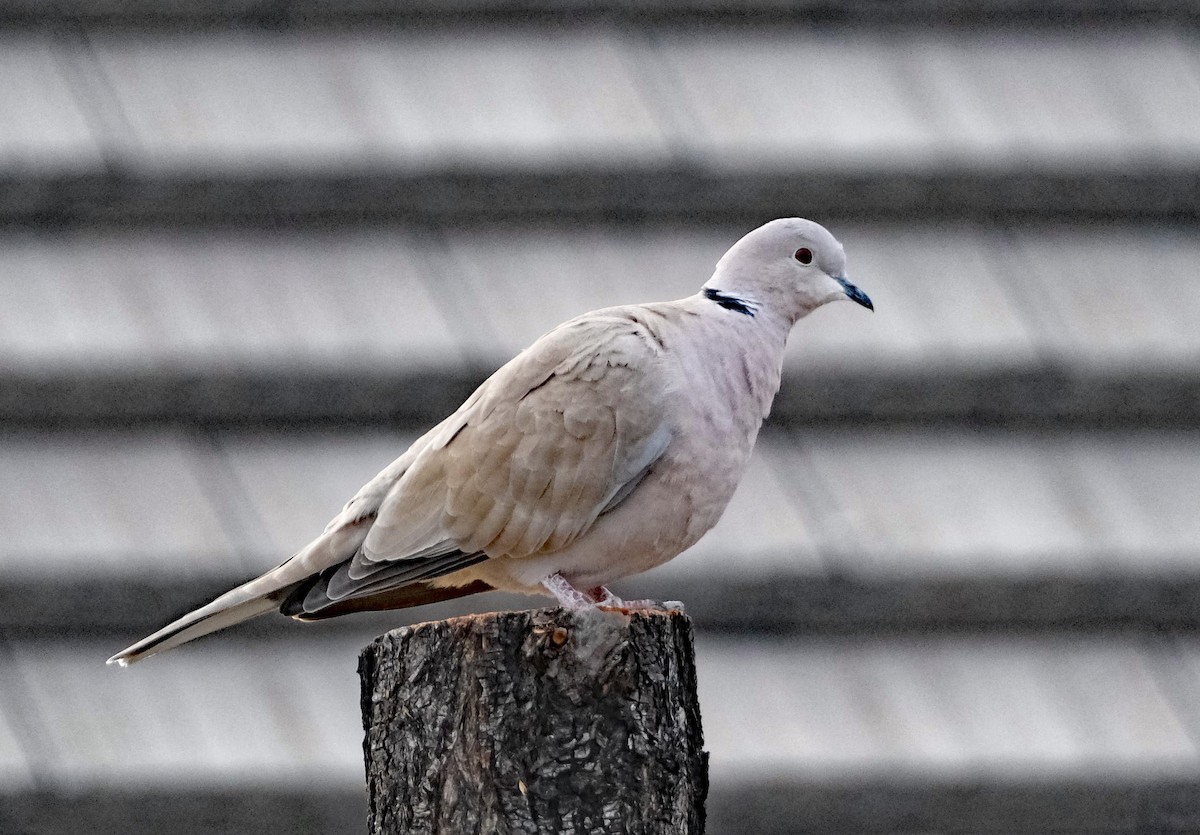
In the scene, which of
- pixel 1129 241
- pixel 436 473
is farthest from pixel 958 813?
pixel 436 473

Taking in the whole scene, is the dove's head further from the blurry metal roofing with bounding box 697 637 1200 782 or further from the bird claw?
the blurry metal roofing with bounding box 697 637 1200 782

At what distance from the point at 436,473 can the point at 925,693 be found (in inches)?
119

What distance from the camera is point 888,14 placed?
653 cm

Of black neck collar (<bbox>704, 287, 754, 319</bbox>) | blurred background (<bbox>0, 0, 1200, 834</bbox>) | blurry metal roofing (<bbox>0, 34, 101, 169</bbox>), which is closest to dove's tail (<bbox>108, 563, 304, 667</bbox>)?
black neck collar (<bbox>704, 287, 754, 319</bbox>)

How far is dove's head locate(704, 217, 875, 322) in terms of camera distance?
12.9 ft

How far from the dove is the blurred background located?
7.33 ft

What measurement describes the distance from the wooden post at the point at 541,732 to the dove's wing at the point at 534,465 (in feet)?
1.48

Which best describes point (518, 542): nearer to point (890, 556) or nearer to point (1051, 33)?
point (890, 556)

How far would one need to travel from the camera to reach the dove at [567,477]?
357 cm

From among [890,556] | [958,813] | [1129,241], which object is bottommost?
[958,813]

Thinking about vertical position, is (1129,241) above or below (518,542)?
above

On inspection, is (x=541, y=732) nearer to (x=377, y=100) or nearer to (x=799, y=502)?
(x=799, y=502)

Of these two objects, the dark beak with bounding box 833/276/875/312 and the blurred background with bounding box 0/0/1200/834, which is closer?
the dark beak with bounding box 833/276/875/312

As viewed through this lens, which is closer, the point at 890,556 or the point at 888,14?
the point at 890,556
